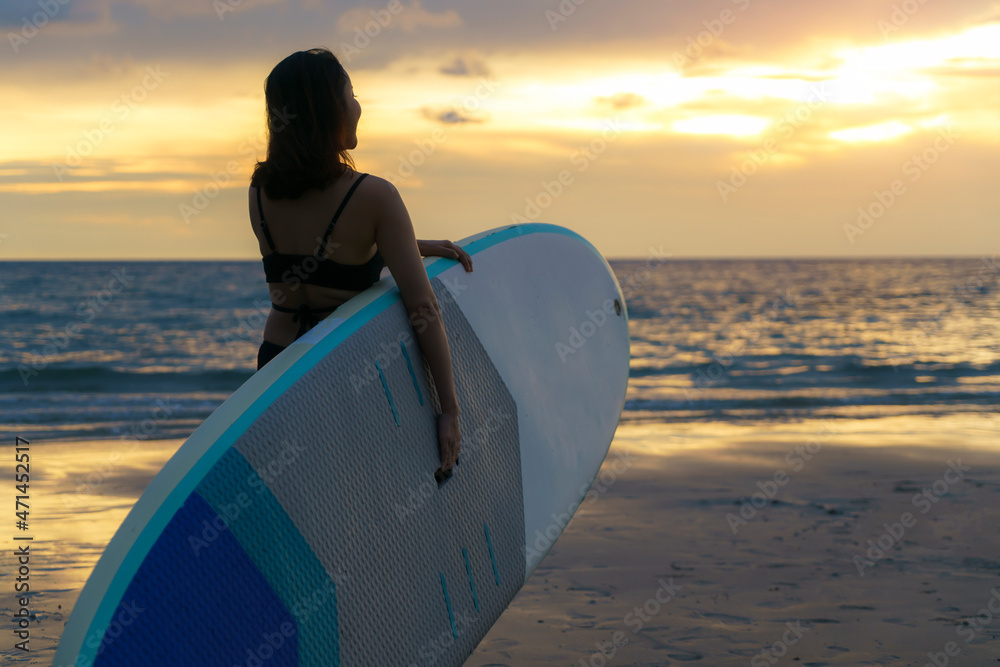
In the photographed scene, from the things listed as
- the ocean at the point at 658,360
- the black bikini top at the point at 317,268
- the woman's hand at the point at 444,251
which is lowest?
the ocean at the point at 658,360

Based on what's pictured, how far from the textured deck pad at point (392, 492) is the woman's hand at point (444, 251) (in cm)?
13

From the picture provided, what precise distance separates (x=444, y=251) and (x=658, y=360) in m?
10.3

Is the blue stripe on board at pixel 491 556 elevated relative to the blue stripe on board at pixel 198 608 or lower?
lower

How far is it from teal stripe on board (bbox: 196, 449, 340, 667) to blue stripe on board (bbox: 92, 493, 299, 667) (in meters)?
0.02

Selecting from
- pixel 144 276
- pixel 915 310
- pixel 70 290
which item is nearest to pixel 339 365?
pixel 915 310

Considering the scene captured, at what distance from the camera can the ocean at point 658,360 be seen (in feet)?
26.4

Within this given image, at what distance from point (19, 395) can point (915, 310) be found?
21.2 meters

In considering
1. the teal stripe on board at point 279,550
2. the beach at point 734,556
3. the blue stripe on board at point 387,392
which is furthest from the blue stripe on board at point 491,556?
the teal stripe on board at point 279,550

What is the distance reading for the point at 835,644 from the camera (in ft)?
9.32

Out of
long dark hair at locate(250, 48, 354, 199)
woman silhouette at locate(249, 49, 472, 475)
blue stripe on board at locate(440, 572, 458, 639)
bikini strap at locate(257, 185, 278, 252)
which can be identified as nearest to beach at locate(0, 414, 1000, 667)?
blue stripe on board at locate(440, 572, 458, 639)

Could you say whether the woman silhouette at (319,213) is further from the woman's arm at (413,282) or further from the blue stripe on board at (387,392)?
the blue stripe on board at (387,392)

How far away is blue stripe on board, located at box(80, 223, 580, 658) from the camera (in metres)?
1.41

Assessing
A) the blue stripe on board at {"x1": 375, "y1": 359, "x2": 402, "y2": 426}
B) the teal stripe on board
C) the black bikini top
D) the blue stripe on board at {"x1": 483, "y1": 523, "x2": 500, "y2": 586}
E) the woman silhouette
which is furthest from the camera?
the blue stripe on board at {"x1": 483, "y1": 523, "x2": 500, "y2": 586}

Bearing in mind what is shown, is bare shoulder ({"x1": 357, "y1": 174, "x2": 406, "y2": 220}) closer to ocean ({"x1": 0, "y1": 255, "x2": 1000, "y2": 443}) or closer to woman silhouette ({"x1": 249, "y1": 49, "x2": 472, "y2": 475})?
woman silhouette ({"x1": 249, "y1": 49, "x2": 472, "y2": 475})
